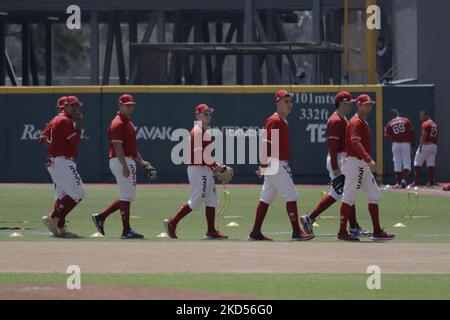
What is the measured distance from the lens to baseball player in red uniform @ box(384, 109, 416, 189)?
1267 inches

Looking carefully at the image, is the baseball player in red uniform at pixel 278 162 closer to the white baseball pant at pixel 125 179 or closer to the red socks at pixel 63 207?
the white baseball pant at pixel 125 179

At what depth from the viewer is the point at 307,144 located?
114 ft

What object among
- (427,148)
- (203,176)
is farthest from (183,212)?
(427,148)

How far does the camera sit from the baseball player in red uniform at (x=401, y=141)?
32188 millimetres

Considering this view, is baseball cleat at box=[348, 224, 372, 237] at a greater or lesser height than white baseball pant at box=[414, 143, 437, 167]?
lesser

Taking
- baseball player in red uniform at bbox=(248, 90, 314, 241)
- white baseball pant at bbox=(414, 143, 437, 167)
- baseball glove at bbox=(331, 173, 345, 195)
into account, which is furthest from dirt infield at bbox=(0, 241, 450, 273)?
white baseball pant at bbox=(414, 143, 437, 167)

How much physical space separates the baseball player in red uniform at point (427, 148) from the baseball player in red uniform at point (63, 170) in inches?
616

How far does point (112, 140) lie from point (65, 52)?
7251cm

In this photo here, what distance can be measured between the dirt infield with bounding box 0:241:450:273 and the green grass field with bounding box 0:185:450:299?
566mm

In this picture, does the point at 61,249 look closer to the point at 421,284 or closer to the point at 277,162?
the point at 277,162

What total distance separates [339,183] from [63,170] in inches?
163

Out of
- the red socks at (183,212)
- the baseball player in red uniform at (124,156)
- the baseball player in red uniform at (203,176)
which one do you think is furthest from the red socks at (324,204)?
the baseball player in red uniform at (124,156)

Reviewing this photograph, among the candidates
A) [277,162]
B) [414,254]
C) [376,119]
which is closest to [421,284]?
[414,254]

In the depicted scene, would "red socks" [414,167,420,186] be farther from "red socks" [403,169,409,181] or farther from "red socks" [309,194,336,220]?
"red socks" [309,194,336,220]
